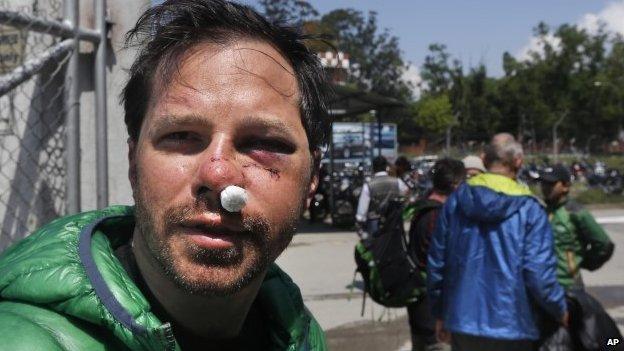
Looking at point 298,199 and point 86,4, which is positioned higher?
point 86,4

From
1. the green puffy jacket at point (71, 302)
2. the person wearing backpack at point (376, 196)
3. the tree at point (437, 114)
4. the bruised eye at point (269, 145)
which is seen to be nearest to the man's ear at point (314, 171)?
the bruised eye at point (269, 145)

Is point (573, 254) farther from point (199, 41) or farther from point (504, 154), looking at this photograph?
point (199, 41)

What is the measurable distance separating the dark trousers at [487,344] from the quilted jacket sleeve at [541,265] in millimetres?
255

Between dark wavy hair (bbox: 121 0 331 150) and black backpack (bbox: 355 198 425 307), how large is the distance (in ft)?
11.7

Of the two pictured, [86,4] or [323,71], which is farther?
[86,4]

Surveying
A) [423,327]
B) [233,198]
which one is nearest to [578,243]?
[423,327]

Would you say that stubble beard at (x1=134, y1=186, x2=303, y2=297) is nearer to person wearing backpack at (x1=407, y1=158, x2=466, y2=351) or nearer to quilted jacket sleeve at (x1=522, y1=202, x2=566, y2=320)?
quilted jacket sleeve at (x1=522, y1=202, x2=566, y2=320)

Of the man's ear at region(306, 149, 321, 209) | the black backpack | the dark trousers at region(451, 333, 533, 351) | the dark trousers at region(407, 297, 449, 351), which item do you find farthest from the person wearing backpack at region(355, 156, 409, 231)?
the man's ear at region(306, 149, 321, 209)

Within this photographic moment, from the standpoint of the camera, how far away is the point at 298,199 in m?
1.45

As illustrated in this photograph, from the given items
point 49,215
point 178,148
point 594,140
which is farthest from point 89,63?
point 594,140

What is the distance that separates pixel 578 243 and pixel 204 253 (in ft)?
13.0

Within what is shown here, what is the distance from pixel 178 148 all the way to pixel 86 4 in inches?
55.1

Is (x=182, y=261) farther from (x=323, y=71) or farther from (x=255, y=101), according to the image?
(x=323, y=71)

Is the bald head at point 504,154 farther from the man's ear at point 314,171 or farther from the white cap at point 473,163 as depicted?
the man's ear at point 314,171
